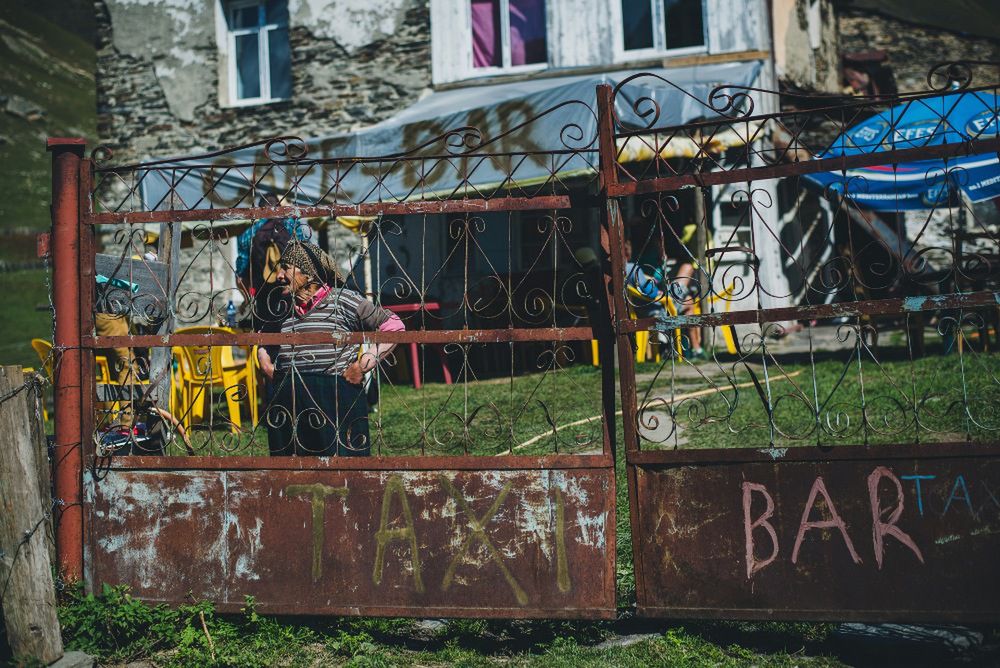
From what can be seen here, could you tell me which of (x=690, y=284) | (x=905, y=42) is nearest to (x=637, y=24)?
(x=690, y=284)

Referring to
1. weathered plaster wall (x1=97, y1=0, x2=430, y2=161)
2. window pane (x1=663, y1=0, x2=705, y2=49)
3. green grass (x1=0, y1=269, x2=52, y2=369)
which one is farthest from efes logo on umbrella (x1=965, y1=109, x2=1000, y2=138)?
green grass (x1=0, y1=269, x2=52, y2=369)

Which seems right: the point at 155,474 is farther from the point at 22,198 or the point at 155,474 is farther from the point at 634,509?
the point at 22,198

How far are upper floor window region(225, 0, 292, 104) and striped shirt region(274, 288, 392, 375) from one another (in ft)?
35.3

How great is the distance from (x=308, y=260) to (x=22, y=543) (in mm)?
1791

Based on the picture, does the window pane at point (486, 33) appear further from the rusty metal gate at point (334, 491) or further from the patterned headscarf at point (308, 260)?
the rusty metal gate at point (334, 491)

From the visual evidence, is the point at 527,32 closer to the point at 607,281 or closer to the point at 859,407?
the point at 859,407

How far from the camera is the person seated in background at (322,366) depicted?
4.38m

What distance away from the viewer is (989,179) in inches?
363

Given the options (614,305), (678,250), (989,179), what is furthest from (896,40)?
(614,305)

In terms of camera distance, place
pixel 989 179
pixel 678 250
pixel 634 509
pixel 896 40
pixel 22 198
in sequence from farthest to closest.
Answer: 1. pixel 22 198
2. pixel 896 40
3. pixel 678 250
4. pixel 989 179
5. pixel 634 509

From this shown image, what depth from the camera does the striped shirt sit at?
441cm

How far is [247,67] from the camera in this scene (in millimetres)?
14508

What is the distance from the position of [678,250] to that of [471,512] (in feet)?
30.6

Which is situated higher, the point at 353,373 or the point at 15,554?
the point at 353,373
